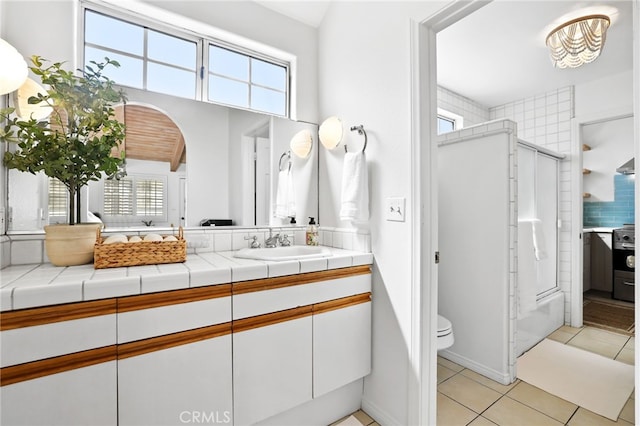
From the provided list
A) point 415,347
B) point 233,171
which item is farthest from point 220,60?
point 415,347

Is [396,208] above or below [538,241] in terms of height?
above

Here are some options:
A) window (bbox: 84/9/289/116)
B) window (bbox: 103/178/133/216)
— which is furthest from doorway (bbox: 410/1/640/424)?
window (bbox: 103/178/133/216)

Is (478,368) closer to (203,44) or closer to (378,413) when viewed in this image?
(378,413)

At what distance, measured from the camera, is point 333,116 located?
6.89ft

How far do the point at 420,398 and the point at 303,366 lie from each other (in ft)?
1.98

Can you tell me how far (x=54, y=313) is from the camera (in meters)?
0.95

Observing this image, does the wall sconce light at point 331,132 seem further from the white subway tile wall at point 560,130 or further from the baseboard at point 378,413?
the white subway tile wall at point 560,130

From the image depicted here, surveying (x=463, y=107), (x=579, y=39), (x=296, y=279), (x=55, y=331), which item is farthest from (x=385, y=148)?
(x=463, y=107)

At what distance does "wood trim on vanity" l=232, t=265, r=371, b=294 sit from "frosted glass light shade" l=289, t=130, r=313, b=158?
0.96 m

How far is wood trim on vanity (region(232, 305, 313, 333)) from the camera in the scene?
1.29m

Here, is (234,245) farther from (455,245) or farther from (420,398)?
(455,245)

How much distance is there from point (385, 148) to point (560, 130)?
2.84 m

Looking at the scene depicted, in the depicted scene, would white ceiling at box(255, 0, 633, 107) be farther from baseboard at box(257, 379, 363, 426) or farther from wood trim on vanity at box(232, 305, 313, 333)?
baseboard at box(257, 379, 363, 426)

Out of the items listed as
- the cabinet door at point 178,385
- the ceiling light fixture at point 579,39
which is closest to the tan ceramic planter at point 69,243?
the cabinet door at point 178,385
